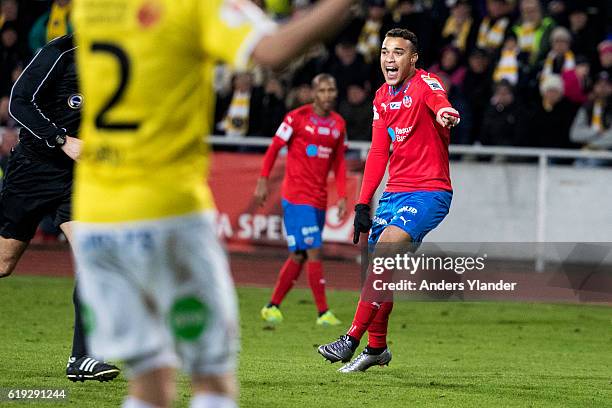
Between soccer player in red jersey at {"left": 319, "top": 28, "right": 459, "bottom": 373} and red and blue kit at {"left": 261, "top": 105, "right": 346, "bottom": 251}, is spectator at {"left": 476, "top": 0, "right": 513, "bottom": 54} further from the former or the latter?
soccer player in red jersey at {"left": 319, "top": 28, "right": 459, "bottom": 373}

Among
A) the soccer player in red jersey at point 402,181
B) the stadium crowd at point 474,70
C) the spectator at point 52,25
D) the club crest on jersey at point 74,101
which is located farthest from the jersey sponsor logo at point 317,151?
the spectator at point 52,25

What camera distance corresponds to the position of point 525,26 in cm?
1898

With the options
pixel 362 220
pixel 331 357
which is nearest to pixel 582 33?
pixel 362 220

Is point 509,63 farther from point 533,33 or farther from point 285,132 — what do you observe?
point 285,132

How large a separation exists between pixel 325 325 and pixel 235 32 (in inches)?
337

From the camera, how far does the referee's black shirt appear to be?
27.0 feet

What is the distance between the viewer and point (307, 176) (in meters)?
13.3

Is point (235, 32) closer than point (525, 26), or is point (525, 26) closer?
point (235, 32)

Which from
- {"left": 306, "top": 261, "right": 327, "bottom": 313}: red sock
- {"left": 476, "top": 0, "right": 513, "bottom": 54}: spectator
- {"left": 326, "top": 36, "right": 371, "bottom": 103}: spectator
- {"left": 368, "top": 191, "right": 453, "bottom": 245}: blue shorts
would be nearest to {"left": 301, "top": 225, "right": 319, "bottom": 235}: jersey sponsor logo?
{"left": 306, "top": 261, "right": 327, "bottom": 313}: red sock

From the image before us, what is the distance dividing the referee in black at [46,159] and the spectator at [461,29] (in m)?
12.1

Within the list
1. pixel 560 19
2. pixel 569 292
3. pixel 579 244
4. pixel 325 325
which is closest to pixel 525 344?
pixel 325 325

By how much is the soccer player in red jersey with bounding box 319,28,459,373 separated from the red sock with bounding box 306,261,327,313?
3.47 m

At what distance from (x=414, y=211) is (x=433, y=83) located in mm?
963

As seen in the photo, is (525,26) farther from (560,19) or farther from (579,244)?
(579,244)
